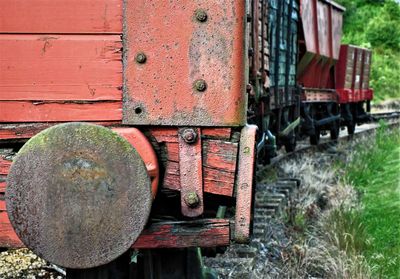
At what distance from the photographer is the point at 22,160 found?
108 inches

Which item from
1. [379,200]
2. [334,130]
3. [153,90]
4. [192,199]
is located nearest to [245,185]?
[192,199]

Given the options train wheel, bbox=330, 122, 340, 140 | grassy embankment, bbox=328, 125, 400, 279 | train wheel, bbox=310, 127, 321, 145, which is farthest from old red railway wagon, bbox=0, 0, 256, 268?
train wheel, bbox=330, 122, 340, 140

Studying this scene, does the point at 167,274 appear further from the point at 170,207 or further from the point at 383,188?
the point at 383,188


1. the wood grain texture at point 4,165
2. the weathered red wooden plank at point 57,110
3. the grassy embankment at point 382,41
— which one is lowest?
the wood grain texture at point 4,165

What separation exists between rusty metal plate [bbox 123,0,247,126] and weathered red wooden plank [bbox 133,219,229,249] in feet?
1.36

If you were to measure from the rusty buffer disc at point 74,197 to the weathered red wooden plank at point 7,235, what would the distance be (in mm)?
319

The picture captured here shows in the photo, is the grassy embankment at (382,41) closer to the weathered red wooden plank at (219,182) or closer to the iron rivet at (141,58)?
the weathered red wooden plank at (219,182)

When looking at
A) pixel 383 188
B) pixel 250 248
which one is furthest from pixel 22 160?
pixel 383 188

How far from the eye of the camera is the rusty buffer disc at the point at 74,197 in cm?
272

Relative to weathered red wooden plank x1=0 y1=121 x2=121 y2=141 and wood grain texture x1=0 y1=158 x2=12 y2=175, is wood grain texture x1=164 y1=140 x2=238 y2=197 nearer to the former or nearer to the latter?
weathered red wooden plank x1=0 y1=121 x2=121 y2=141

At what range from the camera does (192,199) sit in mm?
3049

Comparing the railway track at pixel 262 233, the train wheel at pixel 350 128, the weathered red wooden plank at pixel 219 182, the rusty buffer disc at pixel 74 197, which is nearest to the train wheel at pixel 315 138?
the train wheel at pixel 350 128

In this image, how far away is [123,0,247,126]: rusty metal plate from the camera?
2971 mm

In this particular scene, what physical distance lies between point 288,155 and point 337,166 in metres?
1.14
